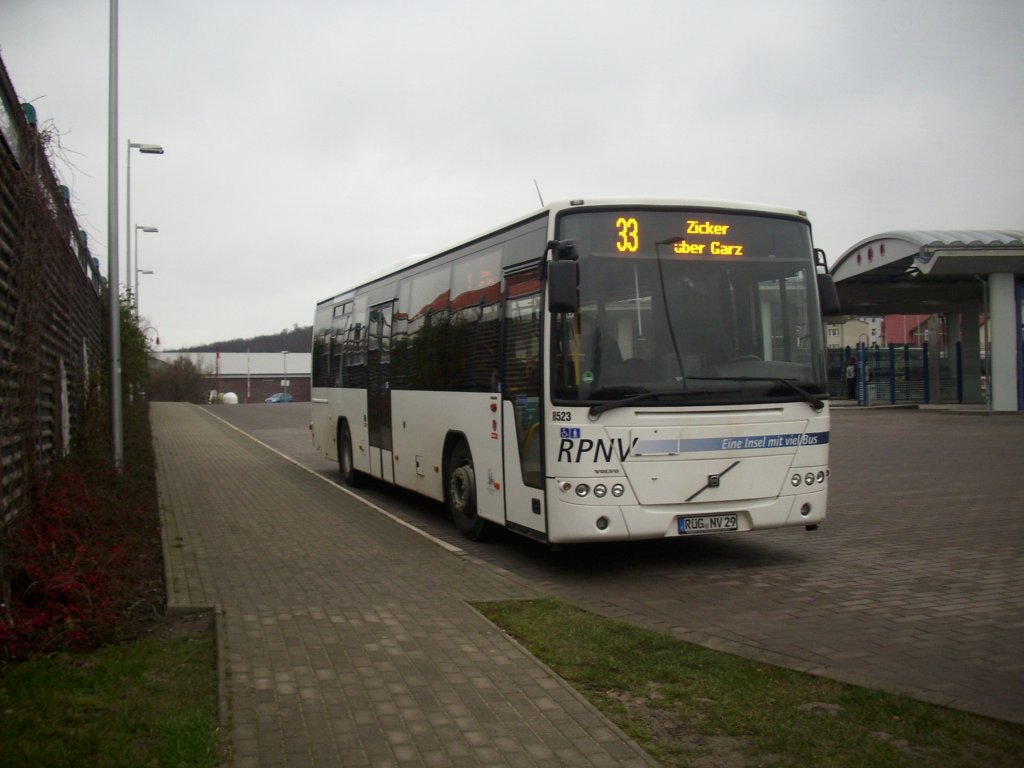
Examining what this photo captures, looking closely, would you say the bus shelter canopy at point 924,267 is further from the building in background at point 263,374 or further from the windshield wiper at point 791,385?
the building in background at point 263,374

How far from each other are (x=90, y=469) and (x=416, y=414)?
3.82m

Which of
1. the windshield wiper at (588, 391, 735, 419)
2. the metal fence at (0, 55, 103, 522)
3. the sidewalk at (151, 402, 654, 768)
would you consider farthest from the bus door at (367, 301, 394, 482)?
the windshield wiper at (588, 391, 735, 419)

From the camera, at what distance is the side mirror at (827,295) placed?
9227 mm

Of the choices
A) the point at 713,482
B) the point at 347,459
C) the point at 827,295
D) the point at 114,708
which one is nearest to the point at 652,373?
the point at 713,482

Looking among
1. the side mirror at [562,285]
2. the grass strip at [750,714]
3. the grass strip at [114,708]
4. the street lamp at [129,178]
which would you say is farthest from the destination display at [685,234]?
the street lamp at [129,178]

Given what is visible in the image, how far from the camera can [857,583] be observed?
838 centimetres

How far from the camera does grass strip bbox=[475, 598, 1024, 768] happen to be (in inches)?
181

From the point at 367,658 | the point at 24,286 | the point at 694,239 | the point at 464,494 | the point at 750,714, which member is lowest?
the point at 750,714

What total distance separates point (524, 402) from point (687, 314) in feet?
5.25

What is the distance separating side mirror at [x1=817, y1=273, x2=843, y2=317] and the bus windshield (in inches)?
2.4

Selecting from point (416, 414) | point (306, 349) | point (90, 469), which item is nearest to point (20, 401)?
point (90, 469)

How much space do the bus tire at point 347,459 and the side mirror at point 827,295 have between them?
28.8 ft

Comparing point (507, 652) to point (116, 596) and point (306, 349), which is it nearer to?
point (116, 596)

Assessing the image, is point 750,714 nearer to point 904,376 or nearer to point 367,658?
point 367,658
